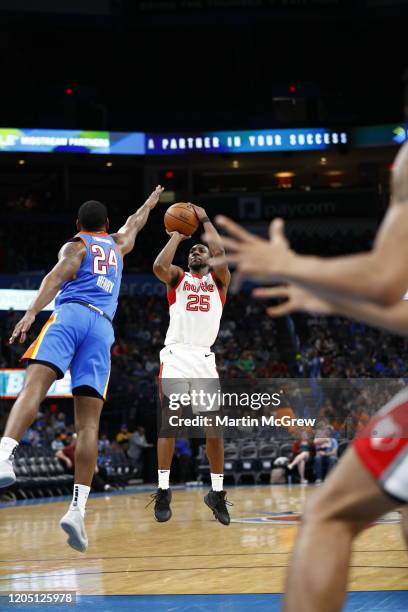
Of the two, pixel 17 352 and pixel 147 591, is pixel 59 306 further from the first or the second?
pixel 17 352

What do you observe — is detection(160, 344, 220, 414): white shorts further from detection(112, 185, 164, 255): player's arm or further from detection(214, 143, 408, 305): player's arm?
detection(214, 143, 408, 305): player's arm

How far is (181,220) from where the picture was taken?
27.8 ft

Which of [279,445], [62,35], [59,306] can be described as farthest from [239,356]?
[59,306]

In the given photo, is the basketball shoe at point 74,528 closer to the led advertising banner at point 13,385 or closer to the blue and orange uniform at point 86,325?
the blue and orange uniform at point 86,325

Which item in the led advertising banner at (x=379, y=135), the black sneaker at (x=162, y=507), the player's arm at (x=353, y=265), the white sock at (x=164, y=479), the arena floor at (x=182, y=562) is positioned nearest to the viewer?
the player's arm at (x=353, y=265)

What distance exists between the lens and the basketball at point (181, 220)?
846 cm

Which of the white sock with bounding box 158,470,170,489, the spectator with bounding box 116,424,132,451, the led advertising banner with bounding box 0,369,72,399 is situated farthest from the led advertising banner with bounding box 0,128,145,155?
the white sock with bounding box 158,470,170,489

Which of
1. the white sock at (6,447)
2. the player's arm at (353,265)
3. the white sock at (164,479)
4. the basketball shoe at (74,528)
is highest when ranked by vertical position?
the player's arm at (353,265)

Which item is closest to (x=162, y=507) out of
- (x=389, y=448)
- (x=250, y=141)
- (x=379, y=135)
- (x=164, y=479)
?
(x=164, y=479)

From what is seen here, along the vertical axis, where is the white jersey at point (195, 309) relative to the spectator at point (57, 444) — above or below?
above

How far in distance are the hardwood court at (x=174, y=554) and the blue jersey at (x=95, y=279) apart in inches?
79.8

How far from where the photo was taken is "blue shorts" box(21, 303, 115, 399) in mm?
6434

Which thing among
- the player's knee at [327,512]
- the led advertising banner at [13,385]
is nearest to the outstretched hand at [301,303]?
the player's knee at [327,512]

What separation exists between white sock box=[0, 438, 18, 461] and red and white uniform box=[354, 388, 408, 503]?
3510 mm
